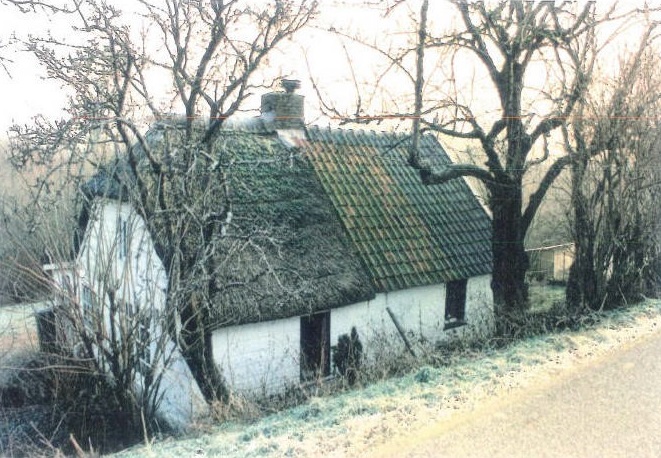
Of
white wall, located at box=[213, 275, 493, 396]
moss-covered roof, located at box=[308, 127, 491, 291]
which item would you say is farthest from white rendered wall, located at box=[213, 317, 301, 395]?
moss-covered roof, located at box=[308, 127, 491, 291]

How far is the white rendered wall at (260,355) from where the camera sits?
908cm

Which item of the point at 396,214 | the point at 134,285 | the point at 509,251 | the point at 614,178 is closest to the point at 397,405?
the point at 134,285

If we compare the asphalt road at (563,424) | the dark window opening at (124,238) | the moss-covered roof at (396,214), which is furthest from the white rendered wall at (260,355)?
the asphalt road at (563,424)

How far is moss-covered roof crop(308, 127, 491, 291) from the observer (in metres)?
11.6

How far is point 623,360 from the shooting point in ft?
21.4

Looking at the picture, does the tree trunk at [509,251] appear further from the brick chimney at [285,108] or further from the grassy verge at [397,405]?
the brick chimney at [285,108]

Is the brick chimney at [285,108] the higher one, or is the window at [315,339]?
the brick chimney at [285,108]

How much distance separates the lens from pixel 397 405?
5.26 m

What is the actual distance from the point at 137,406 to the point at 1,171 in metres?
4.92

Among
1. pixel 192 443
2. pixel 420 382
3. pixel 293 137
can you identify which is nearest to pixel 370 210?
pixel 293 137

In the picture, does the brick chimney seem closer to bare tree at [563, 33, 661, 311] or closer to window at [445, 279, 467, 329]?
window at [445, 279, 467, 329]

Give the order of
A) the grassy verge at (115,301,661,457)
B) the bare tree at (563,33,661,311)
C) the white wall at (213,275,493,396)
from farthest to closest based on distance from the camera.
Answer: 1. the bare tree at (563,33,661,311)
2. the white wall at (213,275,493,396)
3. the grassy verge at (115,301,661,457)

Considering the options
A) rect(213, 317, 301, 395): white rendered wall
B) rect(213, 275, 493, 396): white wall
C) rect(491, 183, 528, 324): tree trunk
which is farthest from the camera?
rect(491, 183, 528, 324): tree trunk

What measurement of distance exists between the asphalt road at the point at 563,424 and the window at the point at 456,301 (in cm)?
659
